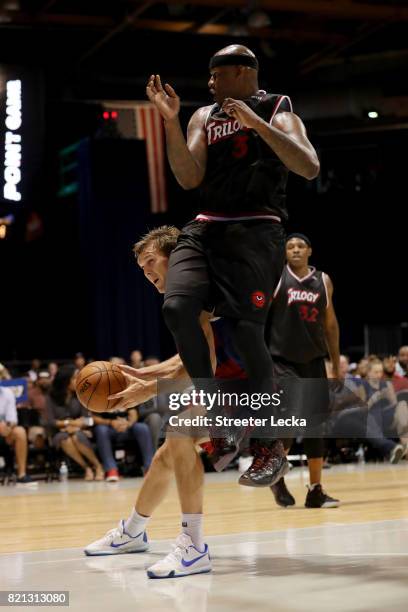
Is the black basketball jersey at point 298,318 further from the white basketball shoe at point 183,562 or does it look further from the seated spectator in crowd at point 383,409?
the white basketball shoe at point 183,562

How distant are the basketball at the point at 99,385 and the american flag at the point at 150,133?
459 inches

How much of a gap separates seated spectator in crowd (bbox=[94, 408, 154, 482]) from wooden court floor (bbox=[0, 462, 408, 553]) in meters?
0.43

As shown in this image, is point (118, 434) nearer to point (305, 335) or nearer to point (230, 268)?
point (305, 335)

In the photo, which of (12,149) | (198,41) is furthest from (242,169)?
(198,41)

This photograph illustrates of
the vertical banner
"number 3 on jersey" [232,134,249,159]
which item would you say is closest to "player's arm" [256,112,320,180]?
"number 3 on jersey" [232,134,249,159]

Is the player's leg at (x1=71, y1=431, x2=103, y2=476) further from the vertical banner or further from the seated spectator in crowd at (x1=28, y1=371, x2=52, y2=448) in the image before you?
the vertical banner

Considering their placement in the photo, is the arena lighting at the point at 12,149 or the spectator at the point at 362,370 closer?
the spectator at the point at 362,370

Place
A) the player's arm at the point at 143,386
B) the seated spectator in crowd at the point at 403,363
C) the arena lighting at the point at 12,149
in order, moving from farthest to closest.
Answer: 1. the arena lighting at the point at 12,149
2. the seated spectator in crowd at the point at 403,363
3. the player's arm at the point at 143,386

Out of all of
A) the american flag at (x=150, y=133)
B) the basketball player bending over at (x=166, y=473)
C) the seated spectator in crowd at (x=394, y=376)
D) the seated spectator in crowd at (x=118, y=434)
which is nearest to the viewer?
the basketball player bending over at (x=166, y=473)

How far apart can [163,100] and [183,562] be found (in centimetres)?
186

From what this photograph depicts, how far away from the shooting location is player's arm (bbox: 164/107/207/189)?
12.4ft

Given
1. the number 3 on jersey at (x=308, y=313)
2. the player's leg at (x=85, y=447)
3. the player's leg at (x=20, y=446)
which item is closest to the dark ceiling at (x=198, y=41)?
the player's leg at (x=85, y=447)

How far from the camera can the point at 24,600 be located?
128 inches

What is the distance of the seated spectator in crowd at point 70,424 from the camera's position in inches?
426
